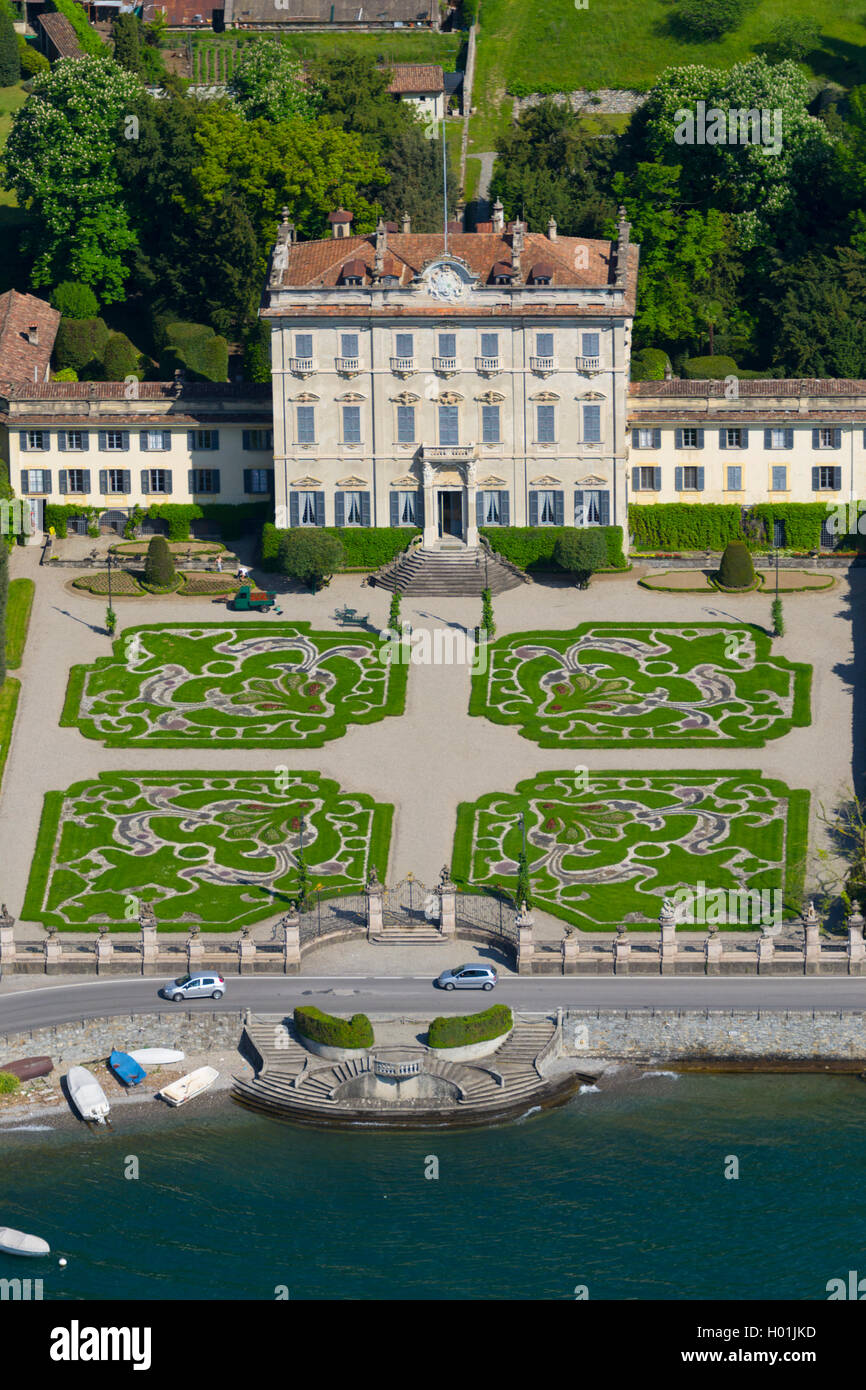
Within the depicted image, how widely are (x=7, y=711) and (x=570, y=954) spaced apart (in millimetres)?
34475

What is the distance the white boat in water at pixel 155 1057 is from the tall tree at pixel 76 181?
2803 inches

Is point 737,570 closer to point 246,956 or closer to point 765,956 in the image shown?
point 765,956

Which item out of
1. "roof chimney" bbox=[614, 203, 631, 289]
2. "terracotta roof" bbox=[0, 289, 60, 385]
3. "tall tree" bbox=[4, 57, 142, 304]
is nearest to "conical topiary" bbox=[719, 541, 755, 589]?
"roof chimney" bbox=[614, 203, 631, 289]

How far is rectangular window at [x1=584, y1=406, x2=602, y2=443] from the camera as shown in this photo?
6284 inches

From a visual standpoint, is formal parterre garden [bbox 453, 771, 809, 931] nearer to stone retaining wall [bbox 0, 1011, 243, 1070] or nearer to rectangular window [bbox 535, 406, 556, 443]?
stone retaining wall [bbox 0, 1011, 243, 1070]

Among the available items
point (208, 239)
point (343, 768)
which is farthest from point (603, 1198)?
point (208, 239)

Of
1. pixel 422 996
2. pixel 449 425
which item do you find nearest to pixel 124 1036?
pixel 422 996

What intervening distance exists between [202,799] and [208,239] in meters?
50.3

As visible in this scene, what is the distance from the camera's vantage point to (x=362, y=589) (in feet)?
520

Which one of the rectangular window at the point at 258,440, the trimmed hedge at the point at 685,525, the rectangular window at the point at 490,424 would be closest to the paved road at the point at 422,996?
the trimmed hedge at the point at 685,525

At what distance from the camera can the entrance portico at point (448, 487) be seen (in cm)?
15950

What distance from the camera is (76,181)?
18238 centimetres

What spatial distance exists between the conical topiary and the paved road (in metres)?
35.8

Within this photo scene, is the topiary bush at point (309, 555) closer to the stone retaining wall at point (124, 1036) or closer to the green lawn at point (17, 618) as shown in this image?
the green lawn at point (17, 618)
